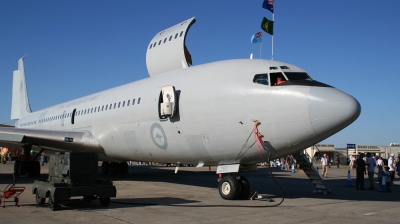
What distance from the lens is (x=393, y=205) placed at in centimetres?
1093

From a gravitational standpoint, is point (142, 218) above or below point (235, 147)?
below

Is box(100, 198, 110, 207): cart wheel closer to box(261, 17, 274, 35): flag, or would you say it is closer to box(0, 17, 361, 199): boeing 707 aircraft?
box(0, 17, 361, 199): boeing 707 aircraft

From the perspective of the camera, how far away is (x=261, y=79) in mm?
10938

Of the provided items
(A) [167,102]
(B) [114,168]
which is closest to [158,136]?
(A) [167,102]

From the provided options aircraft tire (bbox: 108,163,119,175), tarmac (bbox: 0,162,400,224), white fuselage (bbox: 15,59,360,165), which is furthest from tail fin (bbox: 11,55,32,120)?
tarmac (bbox: 0,162,400,224)

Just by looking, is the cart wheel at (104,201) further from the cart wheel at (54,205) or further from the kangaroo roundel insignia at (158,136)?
the kangaroo roundel insignia at (158,136)

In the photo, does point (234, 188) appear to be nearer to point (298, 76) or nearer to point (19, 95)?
point (298, 76)

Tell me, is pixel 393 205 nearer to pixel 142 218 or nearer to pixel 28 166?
pixel 142 218

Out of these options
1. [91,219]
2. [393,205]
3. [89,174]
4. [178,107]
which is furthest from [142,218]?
[393,205]

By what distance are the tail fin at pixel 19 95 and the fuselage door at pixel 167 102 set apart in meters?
23.7

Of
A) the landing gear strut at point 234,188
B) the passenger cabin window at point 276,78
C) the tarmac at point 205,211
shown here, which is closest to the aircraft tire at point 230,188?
the landing gear strut at point 234,188

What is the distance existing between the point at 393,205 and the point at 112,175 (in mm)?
16127

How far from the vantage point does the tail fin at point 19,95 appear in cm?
3325

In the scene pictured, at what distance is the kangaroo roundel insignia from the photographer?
1295cm
